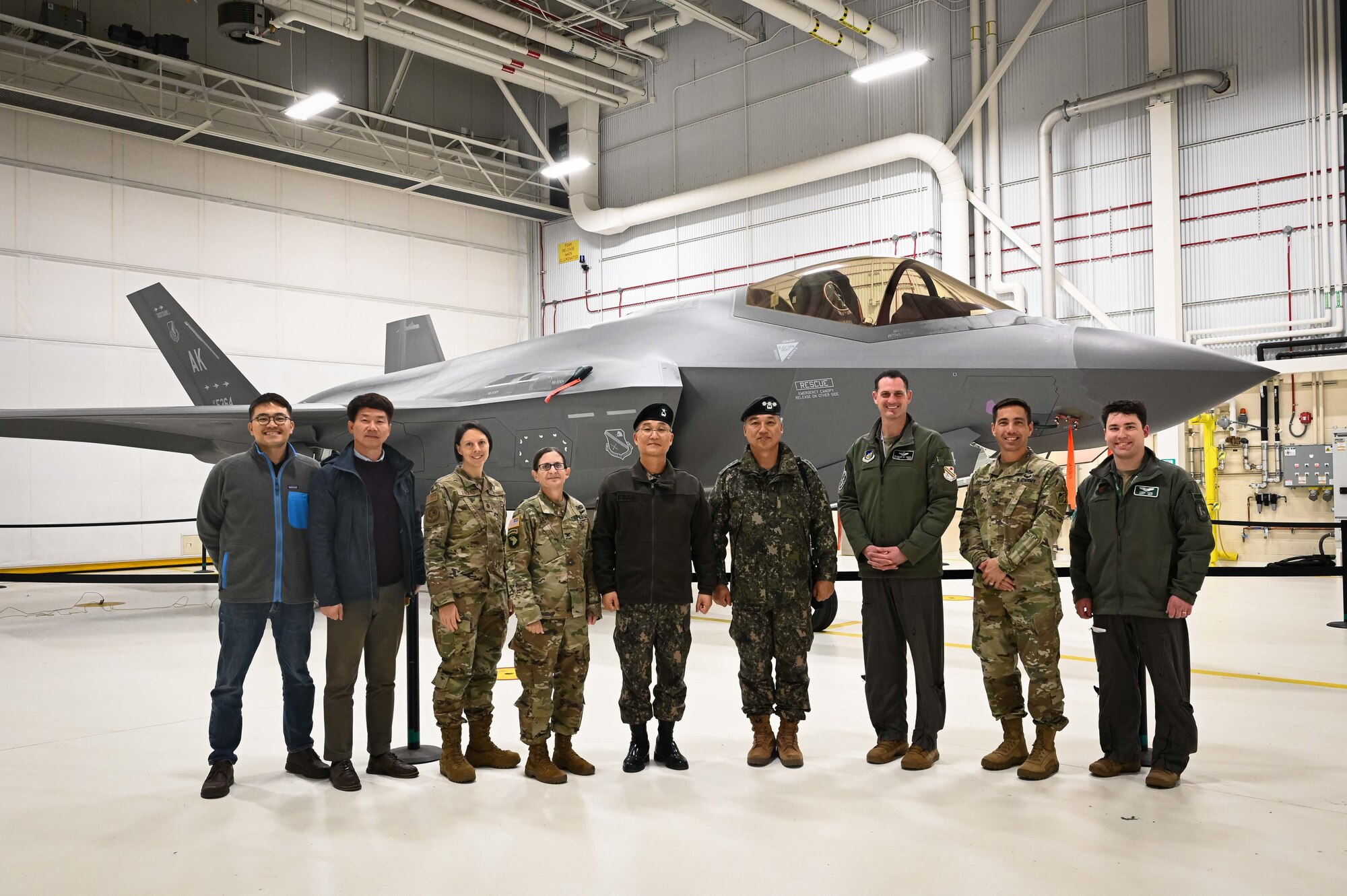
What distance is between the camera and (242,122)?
20.9 metres

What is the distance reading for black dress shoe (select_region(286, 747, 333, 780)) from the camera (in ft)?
14.7

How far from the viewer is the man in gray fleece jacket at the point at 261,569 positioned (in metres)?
4.40

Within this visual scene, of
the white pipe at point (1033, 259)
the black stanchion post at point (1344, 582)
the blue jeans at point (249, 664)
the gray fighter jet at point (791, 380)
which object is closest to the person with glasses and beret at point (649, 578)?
the blue jeans at point (249, 664)

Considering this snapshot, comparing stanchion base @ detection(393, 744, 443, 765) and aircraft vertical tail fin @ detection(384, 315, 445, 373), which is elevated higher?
aircraft vertical tail fin @ detection(384, 315, 445, 373)

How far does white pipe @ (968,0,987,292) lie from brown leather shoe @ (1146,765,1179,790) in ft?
49.1

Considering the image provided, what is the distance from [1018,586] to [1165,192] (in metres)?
14.1

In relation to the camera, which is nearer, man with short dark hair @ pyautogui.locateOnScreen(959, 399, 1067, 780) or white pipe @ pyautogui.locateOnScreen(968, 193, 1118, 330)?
man with short dark hair @ pyautogui.locateOnScreen(959, 399, 1067, 780)

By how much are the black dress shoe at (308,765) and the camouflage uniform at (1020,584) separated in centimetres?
314

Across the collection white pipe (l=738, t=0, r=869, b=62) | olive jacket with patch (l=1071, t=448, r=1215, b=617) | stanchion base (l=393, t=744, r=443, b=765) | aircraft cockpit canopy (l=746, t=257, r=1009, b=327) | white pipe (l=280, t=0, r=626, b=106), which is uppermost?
white pipe (l=280, t=0, r=626, b=106)

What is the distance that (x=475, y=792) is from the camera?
4242 mm

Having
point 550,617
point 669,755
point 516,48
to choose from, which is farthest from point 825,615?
point 516,48

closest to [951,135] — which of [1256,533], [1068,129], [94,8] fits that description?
[1068,129]

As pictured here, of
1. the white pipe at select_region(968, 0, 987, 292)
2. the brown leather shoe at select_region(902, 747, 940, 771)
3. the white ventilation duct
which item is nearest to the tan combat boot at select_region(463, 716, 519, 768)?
the brown leather shoe at select_region(902, 747, 940, 771)

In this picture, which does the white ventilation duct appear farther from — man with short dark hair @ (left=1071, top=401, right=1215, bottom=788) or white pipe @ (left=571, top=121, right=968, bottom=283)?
man with short dark hair @ (left=1071, top=401, right=1215, bottom=788)
